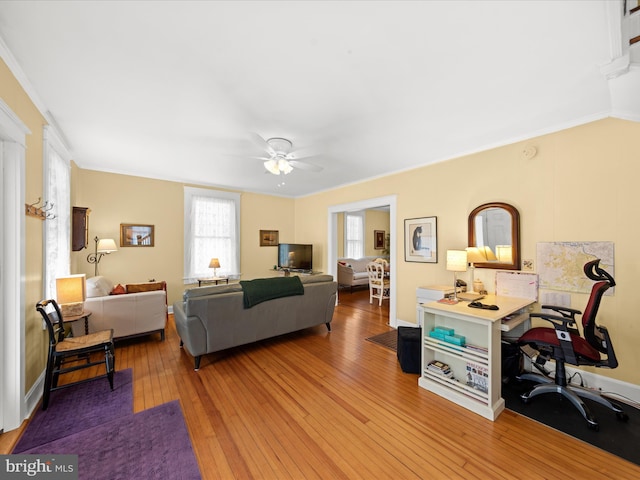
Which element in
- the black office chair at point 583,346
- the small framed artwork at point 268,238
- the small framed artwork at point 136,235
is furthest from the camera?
the small framed artwork at point 268,238

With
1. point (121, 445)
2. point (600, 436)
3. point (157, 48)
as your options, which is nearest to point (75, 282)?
point (121, 445)

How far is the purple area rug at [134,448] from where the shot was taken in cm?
A: 155

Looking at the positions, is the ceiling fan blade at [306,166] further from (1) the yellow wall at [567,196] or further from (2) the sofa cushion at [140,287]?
(2) the sofa cushion at [140,287]

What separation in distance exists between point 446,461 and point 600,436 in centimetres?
125

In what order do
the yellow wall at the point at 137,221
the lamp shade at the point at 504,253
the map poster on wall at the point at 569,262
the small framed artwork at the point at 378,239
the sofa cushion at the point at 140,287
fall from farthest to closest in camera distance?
the small framed artwork at the point at 378,239, the yellow wall at the point at 137,221, the sofa cushion at the point at 140,287, the lamp shade at the point at 504,253, the map poster on wall at the point at 569,262

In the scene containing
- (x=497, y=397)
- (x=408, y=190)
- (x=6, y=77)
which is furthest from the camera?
(x=408, y=190)

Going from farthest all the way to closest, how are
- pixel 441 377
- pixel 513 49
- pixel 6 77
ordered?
pixel 441 377 → pixel 6 77 → pixel 513 49

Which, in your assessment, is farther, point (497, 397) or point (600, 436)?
point (497, 397)

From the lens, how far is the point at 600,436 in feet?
6.06

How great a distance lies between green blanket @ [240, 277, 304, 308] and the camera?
10.2 ft

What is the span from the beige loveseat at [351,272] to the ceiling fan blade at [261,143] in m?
4.61

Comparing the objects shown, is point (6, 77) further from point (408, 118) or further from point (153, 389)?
point (408, 118)

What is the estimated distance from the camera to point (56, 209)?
2980mm

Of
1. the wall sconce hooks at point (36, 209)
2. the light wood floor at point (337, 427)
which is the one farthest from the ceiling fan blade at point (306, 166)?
the wall sconce hooks at point (36, 209)
